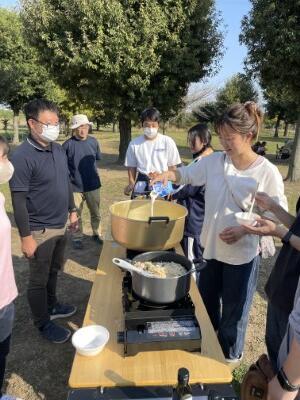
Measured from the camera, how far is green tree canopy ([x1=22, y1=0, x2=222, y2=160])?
9.20 metres

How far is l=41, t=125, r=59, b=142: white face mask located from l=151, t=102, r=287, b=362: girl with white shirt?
0.92 metres

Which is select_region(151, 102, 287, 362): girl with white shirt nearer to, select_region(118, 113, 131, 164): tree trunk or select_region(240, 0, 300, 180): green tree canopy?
select_region(240, 0, 300, 180): green tree canopy

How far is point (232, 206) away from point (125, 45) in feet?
27.4

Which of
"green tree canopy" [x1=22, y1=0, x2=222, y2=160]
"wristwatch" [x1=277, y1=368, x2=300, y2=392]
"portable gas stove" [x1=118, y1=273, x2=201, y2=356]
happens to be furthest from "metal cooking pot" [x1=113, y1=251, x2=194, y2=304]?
"green tree canopy" [x1=22, y1=0, x2=222, y2=160]

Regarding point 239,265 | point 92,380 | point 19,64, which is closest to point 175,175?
point 239,265

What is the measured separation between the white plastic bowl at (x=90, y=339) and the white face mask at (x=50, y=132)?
5.29ft

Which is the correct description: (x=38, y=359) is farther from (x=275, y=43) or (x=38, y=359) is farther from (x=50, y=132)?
(x=275, y=43)

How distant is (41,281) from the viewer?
2.89 meters

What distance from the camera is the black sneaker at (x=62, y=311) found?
11.2ft

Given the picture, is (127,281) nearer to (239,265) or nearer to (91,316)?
(91,316)

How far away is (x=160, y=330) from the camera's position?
58.7 inches

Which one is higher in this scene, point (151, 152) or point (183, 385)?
point (151, 152)

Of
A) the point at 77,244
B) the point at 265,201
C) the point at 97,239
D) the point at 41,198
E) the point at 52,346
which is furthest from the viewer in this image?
the point at 97,239

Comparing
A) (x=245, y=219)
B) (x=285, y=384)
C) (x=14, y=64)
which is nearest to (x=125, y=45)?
(x=245, y=219)
